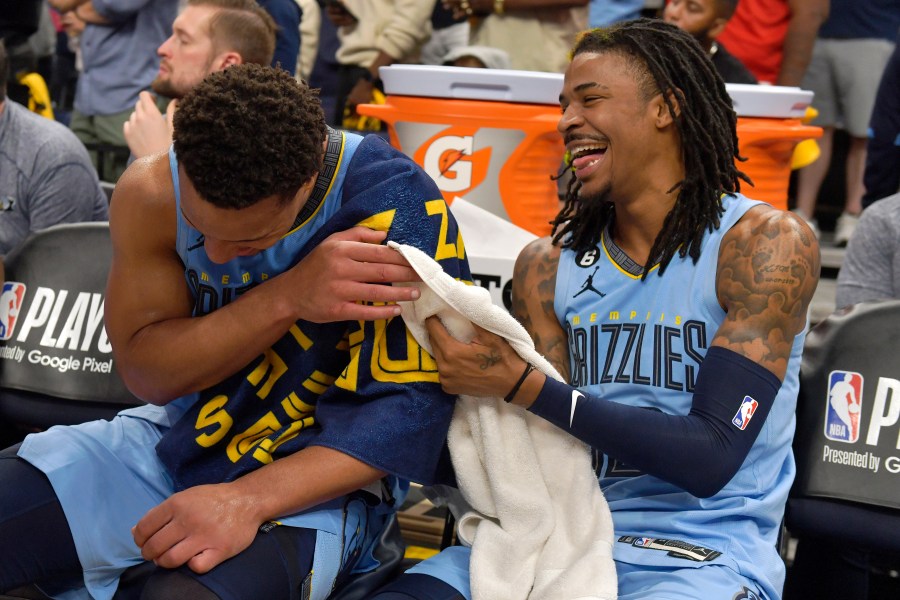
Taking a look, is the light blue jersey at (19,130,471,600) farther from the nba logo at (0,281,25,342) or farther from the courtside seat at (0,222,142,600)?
the nba logo at (0,281,25,342)

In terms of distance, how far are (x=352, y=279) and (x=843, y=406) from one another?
1.10 metres

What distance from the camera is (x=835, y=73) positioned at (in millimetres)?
5492

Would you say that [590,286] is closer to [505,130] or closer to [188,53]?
[505,130]

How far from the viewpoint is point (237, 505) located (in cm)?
180

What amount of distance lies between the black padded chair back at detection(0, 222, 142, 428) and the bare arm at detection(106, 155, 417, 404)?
536mm

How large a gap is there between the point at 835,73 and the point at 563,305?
393 cm

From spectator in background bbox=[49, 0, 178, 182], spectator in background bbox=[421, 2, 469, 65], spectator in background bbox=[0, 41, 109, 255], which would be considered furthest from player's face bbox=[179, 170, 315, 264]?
spectator in background bbox=[421, 2, 469, 65]

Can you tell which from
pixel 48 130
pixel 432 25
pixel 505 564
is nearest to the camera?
pixel 505 564

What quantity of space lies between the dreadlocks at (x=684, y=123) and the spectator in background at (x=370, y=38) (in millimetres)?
2906

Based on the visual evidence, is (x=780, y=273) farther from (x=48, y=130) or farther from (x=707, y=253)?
(x=48, y=130)

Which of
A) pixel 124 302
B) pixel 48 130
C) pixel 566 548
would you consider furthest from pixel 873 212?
pixel 48 130

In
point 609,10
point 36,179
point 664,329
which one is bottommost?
point 36,179

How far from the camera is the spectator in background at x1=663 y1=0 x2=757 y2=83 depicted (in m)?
3.98

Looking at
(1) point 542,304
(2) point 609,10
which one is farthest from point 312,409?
(2) point 609,10
